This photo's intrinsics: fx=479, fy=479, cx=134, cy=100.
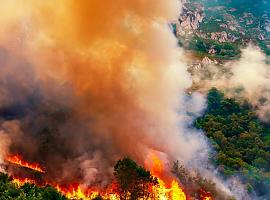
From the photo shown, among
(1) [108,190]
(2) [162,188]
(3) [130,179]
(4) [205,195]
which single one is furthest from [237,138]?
(3) [130,179]

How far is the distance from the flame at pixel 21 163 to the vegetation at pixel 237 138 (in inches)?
1292

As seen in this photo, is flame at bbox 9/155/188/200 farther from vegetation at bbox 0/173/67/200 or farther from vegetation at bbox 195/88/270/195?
vegetation at bbox 195/88/270/195

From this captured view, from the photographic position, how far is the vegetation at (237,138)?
8856 centimetres

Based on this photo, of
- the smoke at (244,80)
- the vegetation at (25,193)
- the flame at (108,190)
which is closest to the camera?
the vegetation at (25,193)

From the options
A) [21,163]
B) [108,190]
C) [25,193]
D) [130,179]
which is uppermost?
[21,163]

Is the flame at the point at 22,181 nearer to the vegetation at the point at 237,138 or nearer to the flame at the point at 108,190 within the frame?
the flame at the point at 108,190

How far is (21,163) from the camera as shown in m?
76.4

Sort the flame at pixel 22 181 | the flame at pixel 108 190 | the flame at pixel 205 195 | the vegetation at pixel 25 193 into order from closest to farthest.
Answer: the vegetation at pixel 25 193 < the flame at pixel 108 190 < the flame at pixel 22 181 < the flame at pixel 205 195

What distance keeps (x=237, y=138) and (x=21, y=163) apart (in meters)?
55.3

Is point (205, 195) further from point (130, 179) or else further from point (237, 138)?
point (237, 138)

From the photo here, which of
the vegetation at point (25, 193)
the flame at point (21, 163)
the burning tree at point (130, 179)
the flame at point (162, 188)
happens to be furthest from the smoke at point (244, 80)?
the vegetation at point (25, 193)

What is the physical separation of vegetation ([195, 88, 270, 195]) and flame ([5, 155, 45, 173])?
32.8 meters

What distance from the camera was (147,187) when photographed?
67.6 meters

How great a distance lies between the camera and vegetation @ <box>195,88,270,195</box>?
8856 cm
